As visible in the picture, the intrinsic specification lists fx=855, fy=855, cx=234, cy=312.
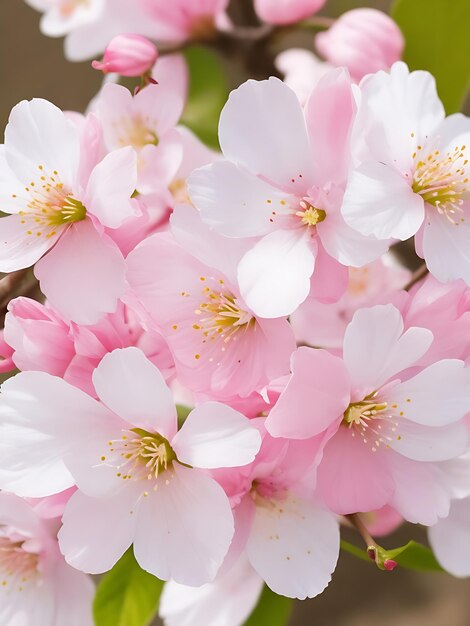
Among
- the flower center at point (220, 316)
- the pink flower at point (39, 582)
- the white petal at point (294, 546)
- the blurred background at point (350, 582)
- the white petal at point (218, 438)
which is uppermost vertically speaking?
the flower center at point (220, 316)

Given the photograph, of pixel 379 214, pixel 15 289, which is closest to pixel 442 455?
pixel 379 214

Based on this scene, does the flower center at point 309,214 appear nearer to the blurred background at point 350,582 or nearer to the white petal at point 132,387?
the white petal at point 132,387

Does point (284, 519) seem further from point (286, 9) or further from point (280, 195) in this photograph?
point (286, 9)

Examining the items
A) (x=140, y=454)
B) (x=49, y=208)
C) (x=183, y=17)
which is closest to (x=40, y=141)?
(x=49, y=208)

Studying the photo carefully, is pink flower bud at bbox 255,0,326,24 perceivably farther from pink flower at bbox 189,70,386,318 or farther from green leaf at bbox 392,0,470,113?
pink flower at bbox 189,70,386,318

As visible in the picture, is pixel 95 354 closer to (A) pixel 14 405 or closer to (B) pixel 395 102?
(A) pixel 14 405

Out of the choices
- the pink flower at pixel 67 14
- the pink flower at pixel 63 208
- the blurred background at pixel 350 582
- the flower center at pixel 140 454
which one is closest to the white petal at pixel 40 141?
the pink flower at pixel 63 208

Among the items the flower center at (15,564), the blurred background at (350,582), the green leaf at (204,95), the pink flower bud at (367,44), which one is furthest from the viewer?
the blurred background at (350,582)

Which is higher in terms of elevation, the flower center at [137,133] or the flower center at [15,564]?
the flower center at [137,133]
